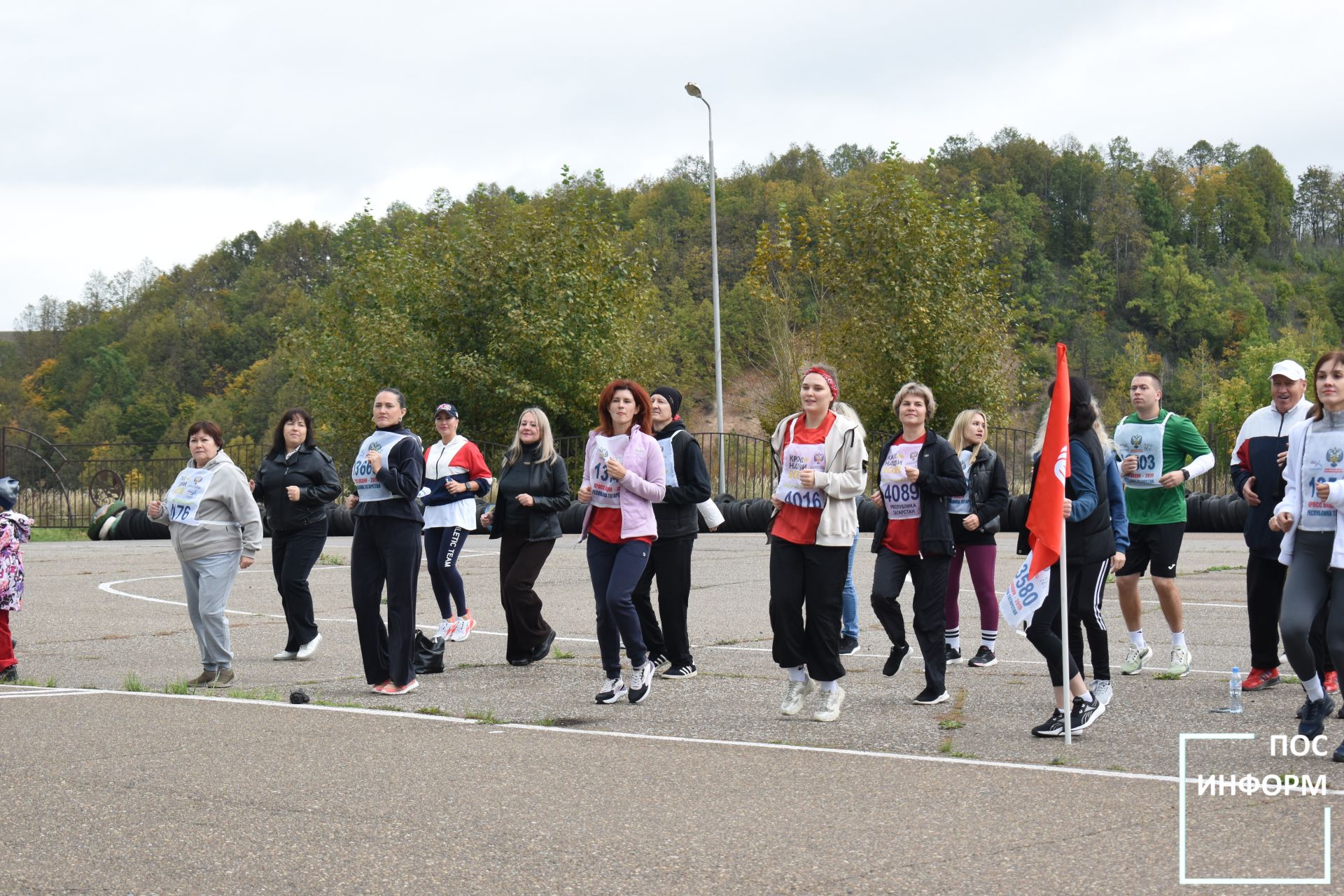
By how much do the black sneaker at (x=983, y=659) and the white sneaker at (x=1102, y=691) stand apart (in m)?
2.26

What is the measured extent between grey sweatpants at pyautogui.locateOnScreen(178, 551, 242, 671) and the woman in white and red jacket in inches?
103

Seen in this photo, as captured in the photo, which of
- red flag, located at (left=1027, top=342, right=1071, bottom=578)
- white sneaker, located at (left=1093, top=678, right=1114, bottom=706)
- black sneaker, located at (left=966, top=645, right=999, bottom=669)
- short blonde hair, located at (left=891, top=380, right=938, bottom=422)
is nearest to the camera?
red flag, located at (left=1027, top=342, right=1071, bottom=578)

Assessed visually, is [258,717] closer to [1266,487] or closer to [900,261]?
[1266,487]

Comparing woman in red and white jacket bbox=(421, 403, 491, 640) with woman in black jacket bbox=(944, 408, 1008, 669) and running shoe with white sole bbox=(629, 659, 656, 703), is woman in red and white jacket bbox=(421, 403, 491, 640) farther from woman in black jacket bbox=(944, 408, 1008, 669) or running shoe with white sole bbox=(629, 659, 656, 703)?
woman in black jacket bbox=(944, 408, 1008, 669)

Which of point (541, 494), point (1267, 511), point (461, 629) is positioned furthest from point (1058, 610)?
point (461, 629)

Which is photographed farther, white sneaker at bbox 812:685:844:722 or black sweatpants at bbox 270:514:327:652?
black sweatpants at bbox 270:514:327:652

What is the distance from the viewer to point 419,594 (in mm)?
15109

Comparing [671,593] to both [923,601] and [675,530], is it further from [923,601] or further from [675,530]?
[923,601]

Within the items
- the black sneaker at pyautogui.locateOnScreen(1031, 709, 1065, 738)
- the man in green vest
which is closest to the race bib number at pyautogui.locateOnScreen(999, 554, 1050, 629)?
the black sneaker at pyautogui.locateOnScreen(1031, 709, 1065, 738)

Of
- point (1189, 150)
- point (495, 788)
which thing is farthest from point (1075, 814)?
point (1189, 150)

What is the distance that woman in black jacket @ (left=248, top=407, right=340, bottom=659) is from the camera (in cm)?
1043

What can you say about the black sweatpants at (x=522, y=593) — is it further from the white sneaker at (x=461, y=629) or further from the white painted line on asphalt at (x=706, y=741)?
the white painted line on asphalt at (x=706, y=741)

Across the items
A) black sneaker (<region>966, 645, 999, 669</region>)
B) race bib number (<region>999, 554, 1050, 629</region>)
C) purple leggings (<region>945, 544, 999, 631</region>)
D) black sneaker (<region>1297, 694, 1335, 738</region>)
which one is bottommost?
black sneaker (<region>966, 645, 999, 669</region>)

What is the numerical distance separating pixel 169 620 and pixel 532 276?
23.4 meters
